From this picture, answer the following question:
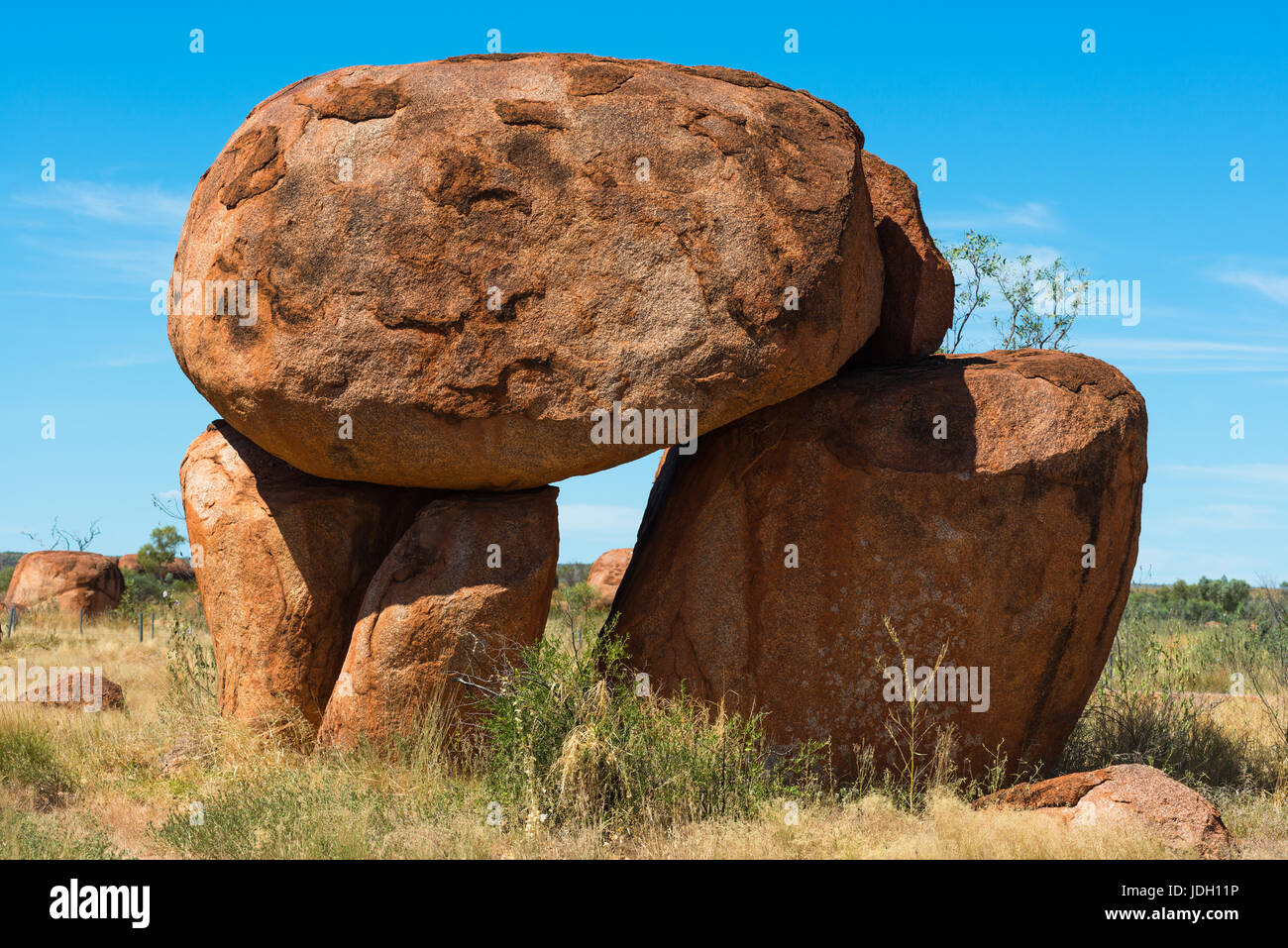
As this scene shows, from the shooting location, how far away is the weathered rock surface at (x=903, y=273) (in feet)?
23.6

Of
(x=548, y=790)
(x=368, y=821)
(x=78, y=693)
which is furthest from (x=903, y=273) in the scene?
(x=78, y=693)

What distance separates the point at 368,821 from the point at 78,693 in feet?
16.2

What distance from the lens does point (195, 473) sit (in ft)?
23.3

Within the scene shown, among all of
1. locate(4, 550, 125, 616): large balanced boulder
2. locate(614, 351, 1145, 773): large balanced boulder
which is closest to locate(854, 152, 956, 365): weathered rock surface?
locate(614, 351, 1145, 773): large balanced boulder

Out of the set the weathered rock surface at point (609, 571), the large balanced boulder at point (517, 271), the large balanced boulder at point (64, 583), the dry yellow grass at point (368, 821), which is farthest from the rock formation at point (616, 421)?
the large balanced boulder at point (64, 583)

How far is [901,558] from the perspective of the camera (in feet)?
20.8

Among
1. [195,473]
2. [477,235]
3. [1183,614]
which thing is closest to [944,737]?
[477,235]

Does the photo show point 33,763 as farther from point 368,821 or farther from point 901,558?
point 901,558

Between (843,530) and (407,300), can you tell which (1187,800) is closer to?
(843,530)

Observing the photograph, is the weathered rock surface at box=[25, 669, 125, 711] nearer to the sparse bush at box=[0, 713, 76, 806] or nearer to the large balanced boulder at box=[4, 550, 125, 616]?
the sparse bush at box=[0, 713, 76, 806]

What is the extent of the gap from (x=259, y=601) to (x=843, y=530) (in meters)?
3.40

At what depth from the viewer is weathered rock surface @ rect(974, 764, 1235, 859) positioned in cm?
536

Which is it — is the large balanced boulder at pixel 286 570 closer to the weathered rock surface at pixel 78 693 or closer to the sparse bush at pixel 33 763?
the sparse bush at pixel 33 763
